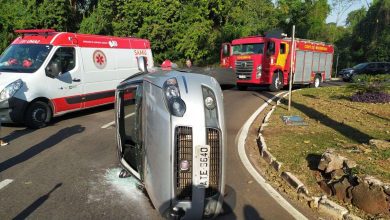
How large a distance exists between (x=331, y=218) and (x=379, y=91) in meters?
11.8

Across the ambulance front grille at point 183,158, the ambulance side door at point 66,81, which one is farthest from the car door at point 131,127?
the ambulance side door at point 66,81

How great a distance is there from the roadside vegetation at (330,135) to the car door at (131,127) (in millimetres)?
2504

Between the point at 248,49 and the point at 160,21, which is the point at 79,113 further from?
the point at 160,21

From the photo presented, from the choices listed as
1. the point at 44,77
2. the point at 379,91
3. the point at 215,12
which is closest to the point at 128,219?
the point at 44,77

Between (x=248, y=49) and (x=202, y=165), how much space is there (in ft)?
55.3

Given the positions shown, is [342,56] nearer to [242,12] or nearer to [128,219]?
[242,12]

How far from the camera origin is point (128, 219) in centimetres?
461

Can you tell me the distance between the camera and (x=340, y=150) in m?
7.21

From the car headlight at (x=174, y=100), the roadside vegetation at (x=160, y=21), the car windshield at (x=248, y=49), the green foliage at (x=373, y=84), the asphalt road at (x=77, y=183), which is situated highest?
the roadside vegetation at (x=160, y=21)

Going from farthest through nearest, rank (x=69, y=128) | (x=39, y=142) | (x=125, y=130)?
1. (x=69, y=128)
2. (x=39, y=142)
3. (x=125, y=130)

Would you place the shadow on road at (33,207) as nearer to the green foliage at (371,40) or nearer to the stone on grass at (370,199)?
the stone on grass at (370,199)

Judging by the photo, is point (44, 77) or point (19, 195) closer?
point (19, 195)

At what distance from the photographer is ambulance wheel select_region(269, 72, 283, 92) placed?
796 inches

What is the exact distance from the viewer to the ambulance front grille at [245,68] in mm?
20141
